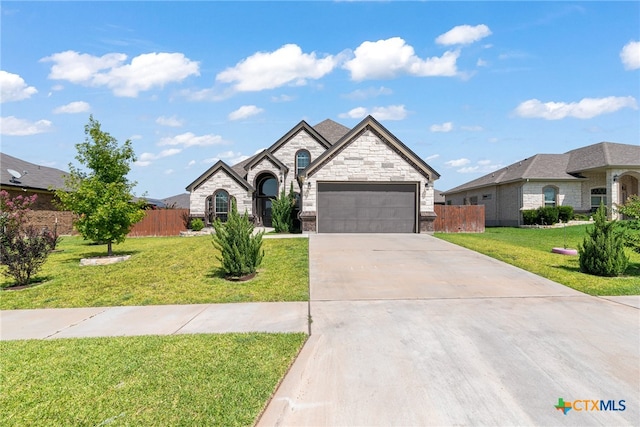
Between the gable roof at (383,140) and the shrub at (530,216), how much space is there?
34.9ft

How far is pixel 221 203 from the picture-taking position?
81.7 ft

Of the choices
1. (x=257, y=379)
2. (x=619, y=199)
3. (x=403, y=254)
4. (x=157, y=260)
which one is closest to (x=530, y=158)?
(x=619, y=199)

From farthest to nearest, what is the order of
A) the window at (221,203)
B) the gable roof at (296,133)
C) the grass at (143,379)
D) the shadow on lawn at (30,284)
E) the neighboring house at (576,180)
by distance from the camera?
the gable roof at (296,133)
the window at (221,203)
the neighboring house at (576,180)
the shadow on lawn at (30,284)
the grass at (143,379)

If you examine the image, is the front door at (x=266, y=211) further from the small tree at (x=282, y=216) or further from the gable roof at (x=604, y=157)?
the gable roof at (x=604, y=157)

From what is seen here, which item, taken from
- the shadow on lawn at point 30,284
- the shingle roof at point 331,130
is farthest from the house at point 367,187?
the shadow on lawn at point 30,284

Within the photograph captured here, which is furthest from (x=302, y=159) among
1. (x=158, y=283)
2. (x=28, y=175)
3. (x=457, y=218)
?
(x=28, y=175)

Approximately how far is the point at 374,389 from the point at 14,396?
3781 mm

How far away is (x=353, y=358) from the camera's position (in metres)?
4.29

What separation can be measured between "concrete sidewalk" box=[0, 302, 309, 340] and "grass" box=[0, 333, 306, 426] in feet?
1.27

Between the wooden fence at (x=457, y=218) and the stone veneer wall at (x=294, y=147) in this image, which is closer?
the wooden fence at (x=457, y=218)

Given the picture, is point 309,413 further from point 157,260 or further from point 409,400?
point 157,260

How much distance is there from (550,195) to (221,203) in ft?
82.5

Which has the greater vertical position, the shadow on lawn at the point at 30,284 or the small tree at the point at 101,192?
the small tree at the point at 101,192

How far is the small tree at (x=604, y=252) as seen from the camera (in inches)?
354
